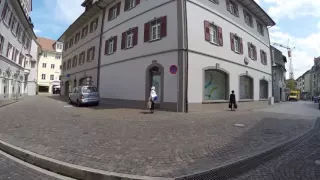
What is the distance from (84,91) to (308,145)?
1542 centimetres

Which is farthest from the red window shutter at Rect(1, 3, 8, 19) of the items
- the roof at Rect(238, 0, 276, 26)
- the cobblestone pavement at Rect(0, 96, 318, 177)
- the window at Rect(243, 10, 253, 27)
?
the window at Rect(243, 10, 253, 27)

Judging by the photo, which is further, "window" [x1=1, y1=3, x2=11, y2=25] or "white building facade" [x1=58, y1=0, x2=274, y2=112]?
"window" [x1=1, y1=3, x2=11, y2=25]

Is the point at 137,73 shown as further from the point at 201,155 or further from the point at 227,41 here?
the point at 201,155

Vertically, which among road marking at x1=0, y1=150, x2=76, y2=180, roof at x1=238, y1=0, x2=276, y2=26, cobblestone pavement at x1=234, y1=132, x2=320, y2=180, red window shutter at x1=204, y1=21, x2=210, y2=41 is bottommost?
road marking at x1=0, y1=150, x2=76, y2=180

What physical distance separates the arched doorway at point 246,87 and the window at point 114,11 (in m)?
13.4

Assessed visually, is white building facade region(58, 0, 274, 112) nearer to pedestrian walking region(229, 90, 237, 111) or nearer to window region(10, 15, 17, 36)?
pedestrian walking region(229, 90, 237, 111)

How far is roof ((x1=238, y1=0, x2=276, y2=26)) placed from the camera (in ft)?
60.8

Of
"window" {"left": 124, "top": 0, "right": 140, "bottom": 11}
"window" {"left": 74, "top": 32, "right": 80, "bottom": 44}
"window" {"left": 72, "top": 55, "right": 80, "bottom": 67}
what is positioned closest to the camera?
"window" {"left": 124, "top": 0, "right": 140, "bottom": 11}

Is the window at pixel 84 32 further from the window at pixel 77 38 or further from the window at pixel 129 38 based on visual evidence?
the window at pixel 129 38

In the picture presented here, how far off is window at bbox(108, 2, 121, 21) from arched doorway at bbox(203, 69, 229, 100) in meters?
10.6

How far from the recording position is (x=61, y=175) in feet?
11.9

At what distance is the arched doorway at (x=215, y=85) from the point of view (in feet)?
46.8

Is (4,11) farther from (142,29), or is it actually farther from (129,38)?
(142,29)

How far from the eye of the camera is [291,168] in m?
3.88
